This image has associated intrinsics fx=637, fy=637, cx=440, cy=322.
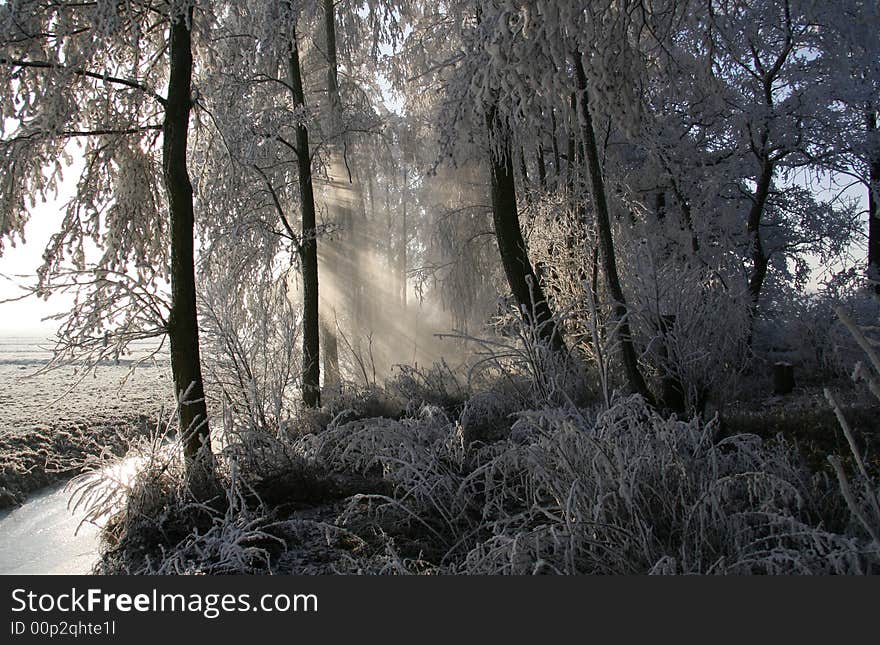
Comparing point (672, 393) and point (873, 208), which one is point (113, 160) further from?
point (873, 208)

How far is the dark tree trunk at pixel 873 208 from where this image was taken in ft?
32.8

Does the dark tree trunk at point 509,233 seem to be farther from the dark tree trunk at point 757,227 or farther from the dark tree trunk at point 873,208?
the dark tree trunk at point 873,208

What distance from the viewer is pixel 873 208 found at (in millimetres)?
11430

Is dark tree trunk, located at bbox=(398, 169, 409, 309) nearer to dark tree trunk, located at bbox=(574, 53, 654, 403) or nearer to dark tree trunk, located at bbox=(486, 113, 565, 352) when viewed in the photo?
dark tree trunk, located at bbox=(486, 113, 565, 352)

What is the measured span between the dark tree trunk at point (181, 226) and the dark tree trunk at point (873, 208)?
9310mm

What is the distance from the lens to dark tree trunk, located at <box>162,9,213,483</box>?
487 cm

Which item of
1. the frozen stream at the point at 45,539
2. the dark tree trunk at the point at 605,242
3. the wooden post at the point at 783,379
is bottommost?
the frozen stream at the point at 45,539

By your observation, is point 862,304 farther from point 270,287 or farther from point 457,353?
point 270,287

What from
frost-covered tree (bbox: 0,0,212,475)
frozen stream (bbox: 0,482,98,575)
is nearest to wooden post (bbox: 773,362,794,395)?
frost-covered tree (bbox: 0,0,212,475)

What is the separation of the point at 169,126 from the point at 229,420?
2.30 metres

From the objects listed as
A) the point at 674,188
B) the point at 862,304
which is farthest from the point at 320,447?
the point at 862,304

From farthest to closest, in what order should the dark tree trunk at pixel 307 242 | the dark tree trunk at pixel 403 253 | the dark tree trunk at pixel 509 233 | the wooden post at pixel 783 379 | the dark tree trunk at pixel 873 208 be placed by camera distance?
the dark tree trunk at pixel 403 253 < the dark tree trunk at pixel 873 208 < the dark tree trunk at pixel 307 242 < the wooden post at pixel 783 379 < the dark tree trunk at pixel 509 233

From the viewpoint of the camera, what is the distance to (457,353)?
582 inches

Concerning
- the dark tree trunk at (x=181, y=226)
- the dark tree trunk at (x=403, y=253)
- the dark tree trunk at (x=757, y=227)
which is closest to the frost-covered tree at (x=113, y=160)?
the dark tree trunk at (x=181, y=226)
